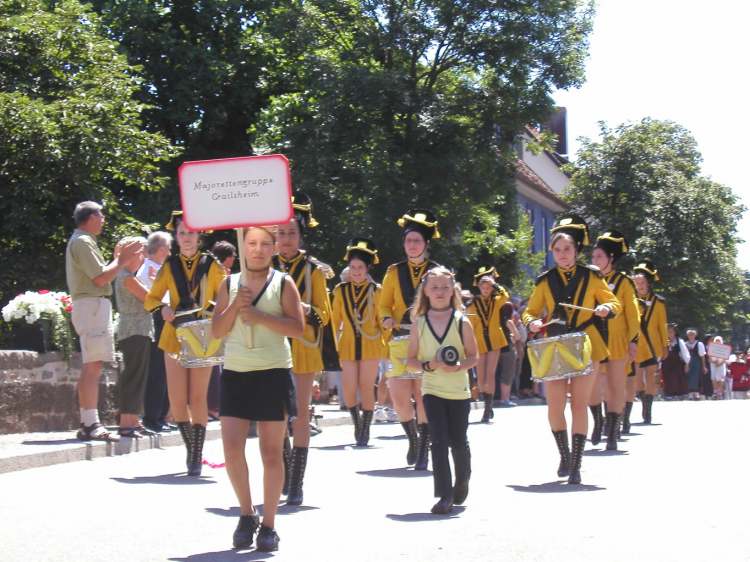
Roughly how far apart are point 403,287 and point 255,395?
161 inches

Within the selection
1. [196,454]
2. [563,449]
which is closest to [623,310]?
[563,449]

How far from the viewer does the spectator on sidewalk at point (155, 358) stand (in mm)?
13617

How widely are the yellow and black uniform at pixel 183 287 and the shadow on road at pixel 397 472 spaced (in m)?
A: 1.94

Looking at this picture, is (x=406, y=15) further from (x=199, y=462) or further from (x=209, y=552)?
(x=209, y=552)

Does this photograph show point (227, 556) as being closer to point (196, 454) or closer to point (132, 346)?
point (196, 454)

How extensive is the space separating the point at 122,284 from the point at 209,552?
665 cm

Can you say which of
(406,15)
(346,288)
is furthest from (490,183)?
(346,288)

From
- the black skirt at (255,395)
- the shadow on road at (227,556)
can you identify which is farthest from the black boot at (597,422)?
the shadow on road at (227,556)

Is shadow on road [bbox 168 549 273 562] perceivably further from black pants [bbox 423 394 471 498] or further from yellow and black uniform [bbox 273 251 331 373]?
yellow and black uniform [bbox 273 251 331 373]

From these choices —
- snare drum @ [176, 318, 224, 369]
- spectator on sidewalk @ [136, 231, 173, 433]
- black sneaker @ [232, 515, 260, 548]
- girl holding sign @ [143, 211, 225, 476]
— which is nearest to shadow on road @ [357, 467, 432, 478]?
girl holding sign @ [143, 211, 225, 476]

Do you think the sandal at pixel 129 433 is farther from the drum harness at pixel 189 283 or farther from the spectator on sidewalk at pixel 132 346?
the drum harness at pixel 189 283

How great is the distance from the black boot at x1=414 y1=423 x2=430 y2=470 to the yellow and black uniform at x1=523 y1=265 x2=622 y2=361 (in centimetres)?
142

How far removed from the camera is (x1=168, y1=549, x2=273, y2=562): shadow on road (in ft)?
23.3

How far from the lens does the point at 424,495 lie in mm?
9836
